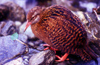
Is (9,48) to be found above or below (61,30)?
below

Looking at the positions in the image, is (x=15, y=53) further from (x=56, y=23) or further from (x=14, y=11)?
(x=14, y=11)

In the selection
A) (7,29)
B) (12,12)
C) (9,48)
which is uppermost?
(12,12)

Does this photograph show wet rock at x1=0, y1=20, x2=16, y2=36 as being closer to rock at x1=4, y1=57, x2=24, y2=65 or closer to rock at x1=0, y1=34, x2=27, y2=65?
rock at x1=0, y1=34, x2=27, y2=65

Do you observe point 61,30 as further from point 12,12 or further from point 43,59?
point 12,12

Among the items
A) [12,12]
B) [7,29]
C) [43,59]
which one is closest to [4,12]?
[12,12]

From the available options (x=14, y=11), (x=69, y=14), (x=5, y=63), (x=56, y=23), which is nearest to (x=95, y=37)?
(x=69, y=14)

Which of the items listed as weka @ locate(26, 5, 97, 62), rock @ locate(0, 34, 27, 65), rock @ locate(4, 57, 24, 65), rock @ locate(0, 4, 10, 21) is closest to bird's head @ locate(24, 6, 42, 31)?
weka @ locate(26, 5, 97, 62)
